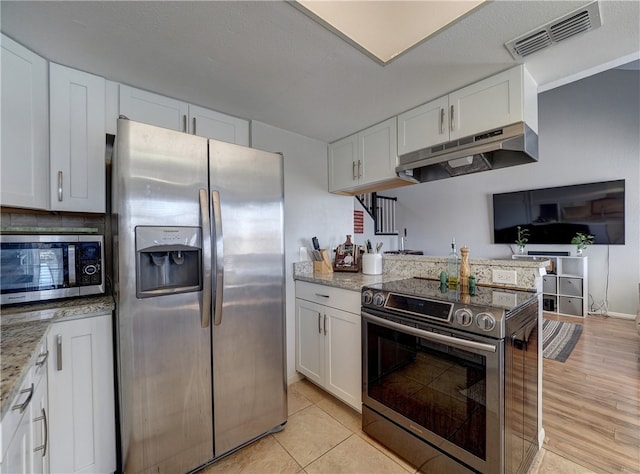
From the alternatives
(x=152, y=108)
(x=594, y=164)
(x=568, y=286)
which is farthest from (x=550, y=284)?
(x=152, y=108)

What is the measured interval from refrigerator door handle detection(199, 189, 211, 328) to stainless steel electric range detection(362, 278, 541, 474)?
3.04 ft

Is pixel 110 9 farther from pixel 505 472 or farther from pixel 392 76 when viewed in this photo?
pixel 505 472

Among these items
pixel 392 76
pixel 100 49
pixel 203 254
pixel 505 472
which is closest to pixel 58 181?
pixel 100 49

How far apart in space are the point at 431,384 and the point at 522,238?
4702mm

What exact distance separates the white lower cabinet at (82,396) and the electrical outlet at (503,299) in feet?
6.23

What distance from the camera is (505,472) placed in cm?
118

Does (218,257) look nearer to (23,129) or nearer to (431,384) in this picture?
(23,129)

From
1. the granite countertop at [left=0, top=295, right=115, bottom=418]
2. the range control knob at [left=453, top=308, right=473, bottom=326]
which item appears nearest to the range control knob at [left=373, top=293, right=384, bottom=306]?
the range control knob at [left=453, top=308, right=473, bottom=326]

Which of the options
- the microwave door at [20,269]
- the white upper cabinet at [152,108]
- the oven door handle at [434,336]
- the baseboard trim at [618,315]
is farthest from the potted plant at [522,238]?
the microwave door at [20,269]

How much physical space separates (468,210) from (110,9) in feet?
19.9

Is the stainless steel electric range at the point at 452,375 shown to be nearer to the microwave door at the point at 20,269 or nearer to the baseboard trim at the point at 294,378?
the baseboard trim at the point at 294,378

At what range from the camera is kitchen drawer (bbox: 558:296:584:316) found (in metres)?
4.18

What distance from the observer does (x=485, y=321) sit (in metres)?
1.19

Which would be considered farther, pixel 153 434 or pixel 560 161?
pixel 560 161
